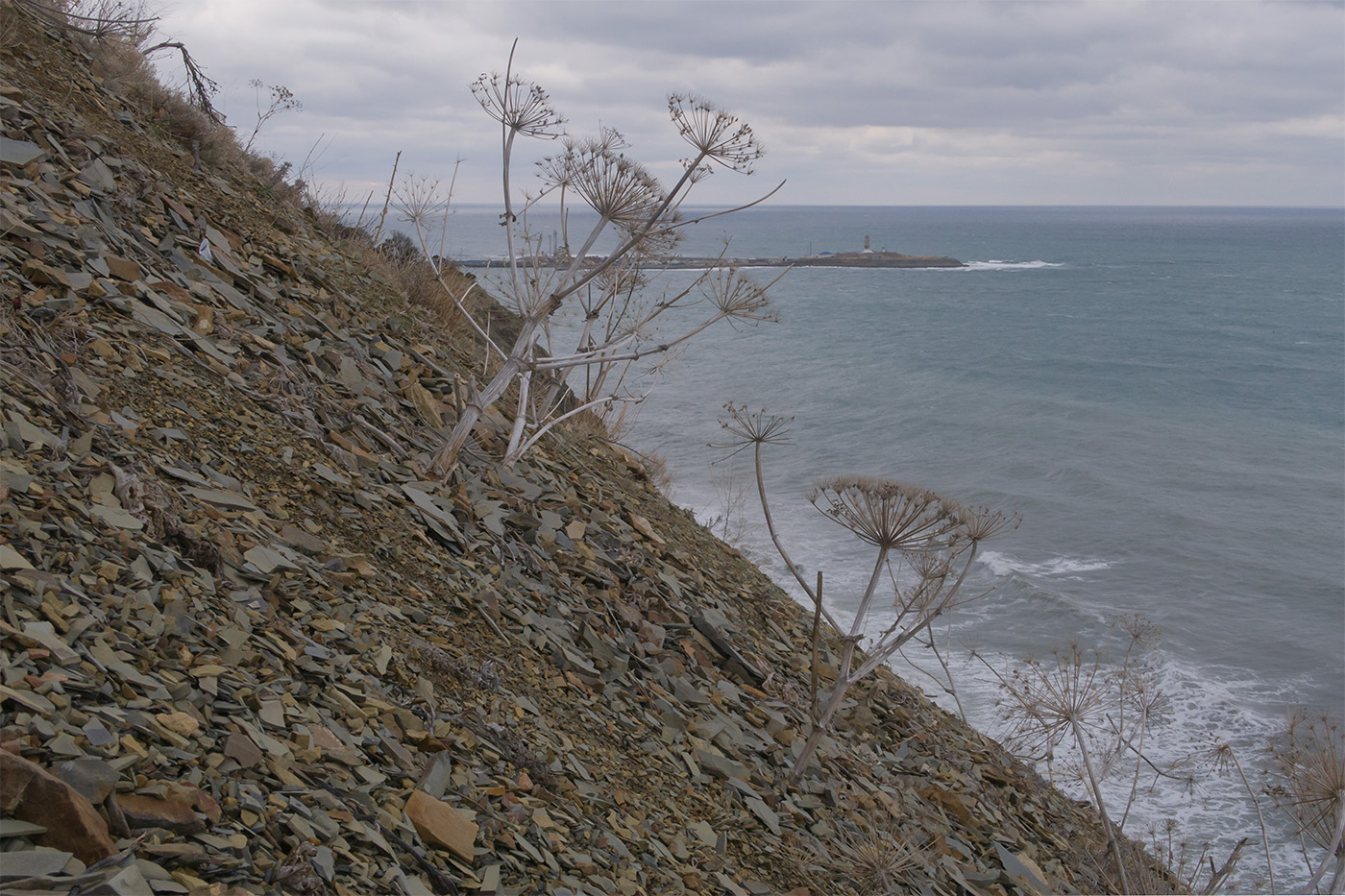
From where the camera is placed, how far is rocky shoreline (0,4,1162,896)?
3.07 meters

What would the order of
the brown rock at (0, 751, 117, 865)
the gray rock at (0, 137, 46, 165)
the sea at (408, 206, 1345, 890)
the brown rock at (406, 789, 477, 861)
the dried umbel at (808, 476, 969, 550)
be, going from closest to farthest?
the brown rock at (0, 751, 117, 865) < the brown rock at (406, 789, 477, 861) < the dried umbel at (808, 476, 969, 550) < the gray rock at (0, 137, 46, 165) < the sea at (408, 206, 1345, 890)

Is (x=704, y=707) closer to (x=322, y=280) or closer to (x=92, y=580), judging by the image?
(x=92, y=580)

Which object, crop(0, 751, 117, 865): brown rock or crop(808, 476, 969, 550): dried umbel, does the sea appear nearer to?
crop(808, 476, 969, 550): dried umbel

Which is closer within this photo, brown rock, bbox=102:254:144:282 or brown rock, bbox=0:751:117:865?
brown rock, bbox=0:751:117:865

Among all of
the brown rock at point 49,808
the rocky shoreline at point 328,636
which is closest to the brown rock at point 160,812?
the rocky shoreline at point 328,636

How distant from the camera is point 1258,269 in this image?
380 feet

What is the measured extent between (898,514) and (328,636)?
3514mm

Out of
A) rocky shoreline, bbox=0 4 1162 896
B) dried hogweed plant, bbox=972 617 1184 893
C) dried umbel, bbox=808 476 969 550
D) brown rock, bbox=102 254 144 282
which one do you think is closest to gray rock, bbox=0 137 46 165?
rocky shoreline, bbox=0 4 1162 896

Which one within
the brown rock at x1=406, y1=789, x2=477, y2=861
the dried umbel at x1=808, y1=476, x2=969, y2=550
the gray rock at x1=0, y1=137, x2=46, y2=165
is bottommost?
the brown rock at x1=406, y1=789, x2=477, y2=861

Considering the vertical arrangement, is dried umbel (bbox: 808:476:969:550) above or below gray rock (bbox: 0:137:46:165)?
below

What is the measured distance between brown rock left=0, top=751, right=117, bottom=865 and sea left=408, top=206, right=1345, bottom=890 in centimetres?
442

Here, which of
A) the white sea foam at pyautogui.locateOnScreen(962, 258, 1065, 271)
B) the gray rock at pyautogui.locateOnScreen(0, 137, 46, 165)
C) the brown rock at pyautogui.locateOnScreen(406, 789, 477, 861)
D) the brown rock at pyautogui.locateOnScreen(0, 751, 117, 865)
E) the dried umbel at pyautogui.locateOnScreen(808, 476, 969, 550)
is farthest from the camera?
the white sea foam at pyautogui.locateOnScreen(962, 258, 1065, 271)

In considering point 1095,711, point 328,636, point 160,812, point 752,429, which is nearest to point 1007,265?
point 1095,711

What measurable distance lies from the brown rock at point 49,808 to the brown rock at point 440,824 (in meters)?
1.24
